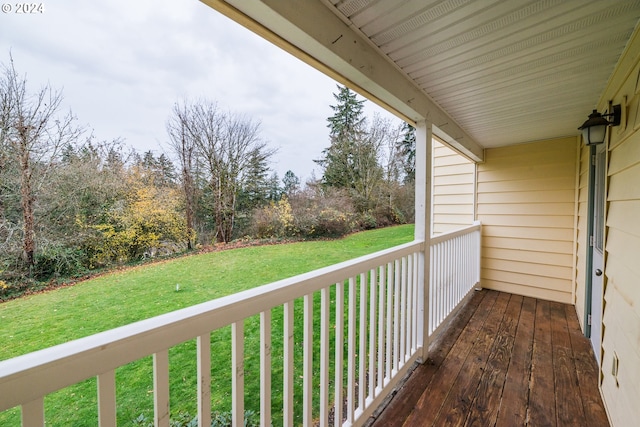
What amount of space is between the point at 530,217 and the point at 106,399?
4.72 metres

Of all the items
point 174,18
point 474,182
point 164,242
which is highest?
point 174,18

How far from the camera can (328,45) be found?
1.23 meters

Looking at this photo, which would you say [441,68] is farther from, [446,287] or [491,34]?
[446,287]

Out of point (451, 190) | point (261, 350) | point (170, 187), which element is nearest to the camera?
point (261, 350)

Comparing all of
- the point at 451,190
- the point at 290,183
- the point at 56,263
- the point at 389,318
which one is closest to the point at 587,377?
the point at 389,318

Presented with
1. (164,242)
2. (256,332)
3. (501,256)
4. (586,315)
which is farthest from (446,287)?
(164,242)

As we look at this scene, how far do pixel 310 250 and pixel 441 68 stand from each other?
410 centimetres

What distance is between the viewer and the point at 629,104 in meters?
1.52

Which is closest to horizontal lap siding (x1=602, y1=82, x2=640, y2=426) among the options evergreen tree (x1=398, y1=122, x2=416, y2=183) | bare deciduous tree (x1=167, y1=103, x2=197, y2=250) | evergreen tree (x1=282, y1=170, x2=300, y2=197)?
bare deciduous tree (x1=167, y1=103, x2=197, y2=250)

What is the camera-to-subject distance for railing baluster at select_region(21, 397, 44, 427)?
50 cm

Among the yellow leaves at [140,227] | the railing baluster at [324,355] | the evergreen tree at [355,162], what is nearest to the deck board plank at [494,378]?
the railing baluster at [324,355]

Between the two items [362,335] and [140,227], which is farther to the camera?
[140,227]

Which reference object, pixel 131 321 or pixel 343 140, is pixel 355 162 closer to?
pixel 343 140

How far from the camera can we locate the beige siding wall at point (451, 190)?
423 centimetres
